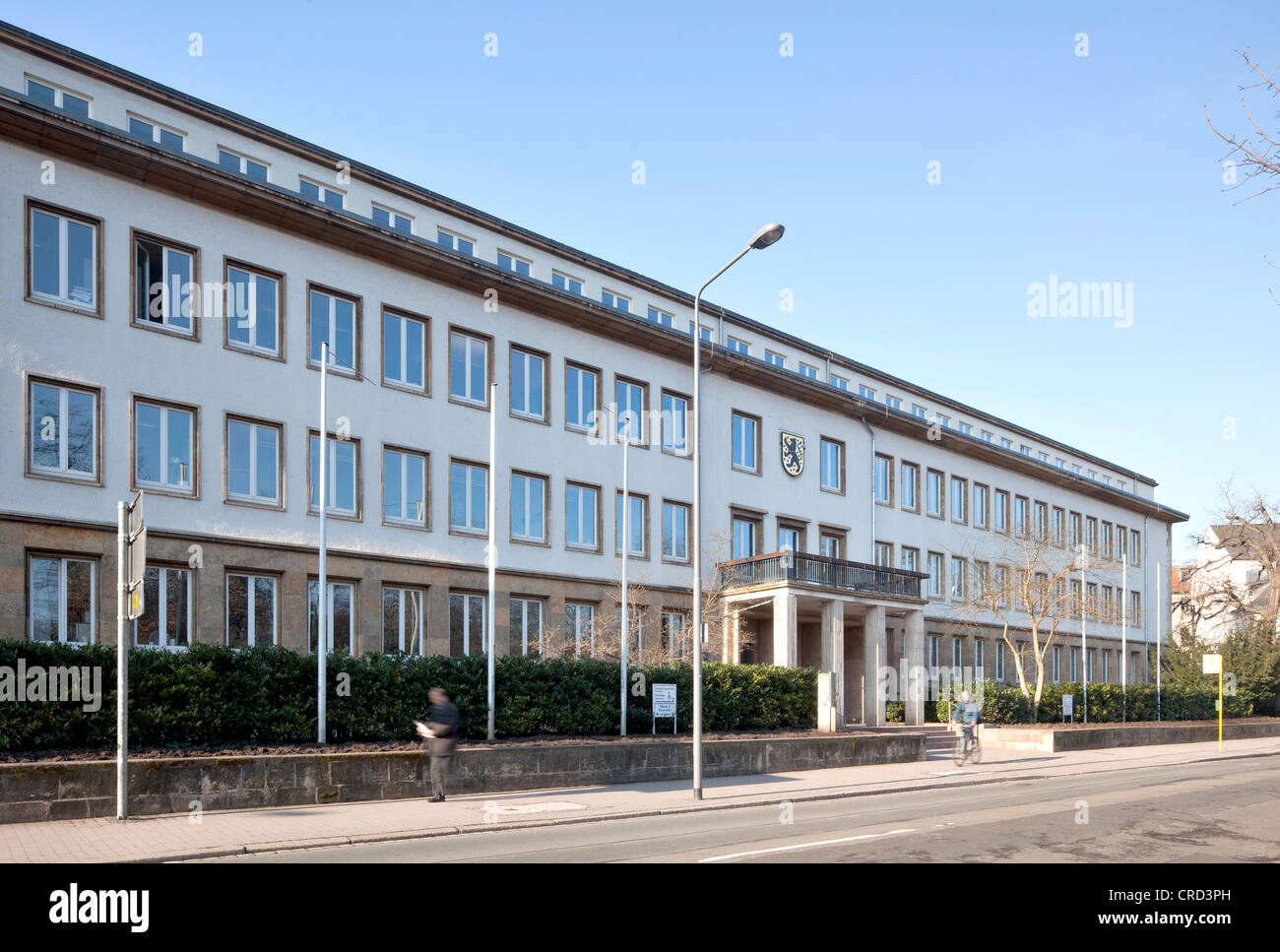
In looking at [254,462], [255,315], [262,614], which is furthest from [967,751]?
[255,315]

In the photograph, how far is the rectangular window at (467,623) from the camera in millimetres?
28750

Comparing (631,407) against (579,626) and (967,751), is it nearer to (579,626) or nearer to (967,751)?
(579,626)

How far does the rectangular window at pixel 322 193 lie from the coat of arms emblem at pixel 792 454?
1802 centimetres

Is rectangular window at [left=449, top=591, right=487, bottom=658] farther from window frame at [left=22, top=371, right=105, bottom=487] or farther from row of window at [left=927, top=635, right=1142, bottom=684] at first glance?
row of window at [left=927, top=635, right=1142, bottom=684]

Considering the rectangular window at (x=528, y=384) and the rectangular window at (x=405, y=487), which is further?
the rectangular window at (x=528, y=384)

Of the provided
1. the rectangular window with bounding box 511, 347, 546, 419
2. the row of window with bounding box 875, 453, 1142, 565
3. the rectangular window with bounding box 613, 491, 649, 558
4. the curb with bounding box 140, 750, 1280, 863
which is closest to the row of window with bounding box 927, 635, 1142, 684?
the row of window with bounding box 875, 453, 1142, 565

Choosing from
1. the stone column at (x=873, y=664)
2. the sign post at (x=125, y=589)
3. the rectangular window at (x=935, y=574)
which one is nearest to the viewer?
the sign post at (x=125, y=589)

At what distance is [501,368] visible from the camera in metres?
30.7

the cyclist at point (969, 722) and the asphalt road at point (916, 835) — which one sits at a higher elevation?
the asphalt road at point (916, 835)

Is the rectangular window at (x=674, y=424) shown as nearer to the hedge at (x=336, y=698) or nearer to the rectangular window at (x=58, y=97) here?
the hedge at (x=336, y=698)

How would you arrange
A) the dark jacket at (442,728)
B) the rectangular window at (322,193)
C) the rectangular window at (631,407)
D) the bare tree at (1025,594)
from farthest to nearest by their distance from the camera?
the bare tree at (1025,594), the rectangular window at (631,407), the rectangular window at (322,193), the dark jacket at (442,728)

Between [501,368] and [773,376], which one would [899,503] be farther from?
[501,368]

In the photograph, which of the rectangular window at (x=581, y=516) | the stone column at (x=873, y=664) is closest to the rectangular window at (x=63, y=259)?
the rectangular window at (x=581, y=516)
